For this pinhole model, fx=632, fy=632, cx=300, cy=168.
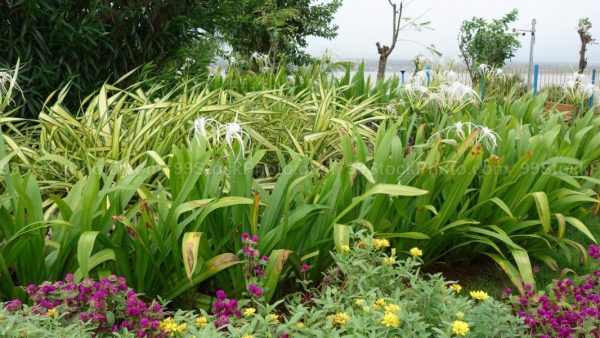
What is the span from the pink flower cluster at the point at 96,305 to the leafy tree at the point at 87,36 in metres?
2.44

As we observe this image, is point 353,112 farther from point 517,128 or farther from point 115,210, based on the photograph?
point 115,210

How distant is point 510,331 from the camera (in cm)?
194

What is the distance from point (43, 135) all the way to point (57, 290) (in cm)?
190

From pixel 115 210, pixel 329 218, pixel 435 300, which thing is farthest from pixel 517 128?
pixel 115 210

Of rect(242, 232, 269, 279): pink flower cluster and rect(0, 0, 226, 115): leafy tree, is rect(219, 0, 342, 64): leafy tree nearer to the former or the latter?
rect(0, 0, 226, 115): leafy tree

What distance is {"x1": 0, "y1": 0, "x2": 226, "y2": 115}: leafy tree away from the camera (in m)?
4.30

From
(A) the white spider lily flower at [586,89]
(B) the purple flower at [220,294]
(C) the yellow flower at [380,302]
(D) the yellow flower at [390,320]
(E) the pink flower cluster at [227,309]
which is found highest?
(A) the white spider lily flower at [586,89]

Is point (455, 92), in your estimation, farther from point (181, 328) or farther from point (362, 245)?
point (181, 328)

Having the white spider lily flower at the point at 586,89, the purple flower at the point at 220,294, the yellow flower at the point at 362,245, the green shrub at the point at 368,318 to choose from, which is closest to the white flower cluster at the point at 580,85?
the white spider lily flower at the point at 586,89

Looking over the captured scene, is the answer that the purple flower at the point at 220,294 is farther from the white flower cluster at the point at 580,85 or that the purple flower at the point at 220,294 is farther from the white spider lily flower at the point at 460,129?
the white flower cluster at the point at 580,85

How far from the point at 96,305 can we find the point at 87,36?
9.39 feet

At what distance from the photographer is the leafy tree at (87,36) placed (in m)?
4.30

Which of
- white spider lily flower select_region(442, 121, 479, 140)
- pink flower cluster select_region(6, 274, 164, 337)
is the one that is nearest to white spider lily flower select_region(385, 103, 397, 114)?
white spider lily flower select_region(442, 121, 479, 140)

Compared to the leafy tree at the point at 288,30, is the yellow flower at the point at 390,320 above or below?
below
